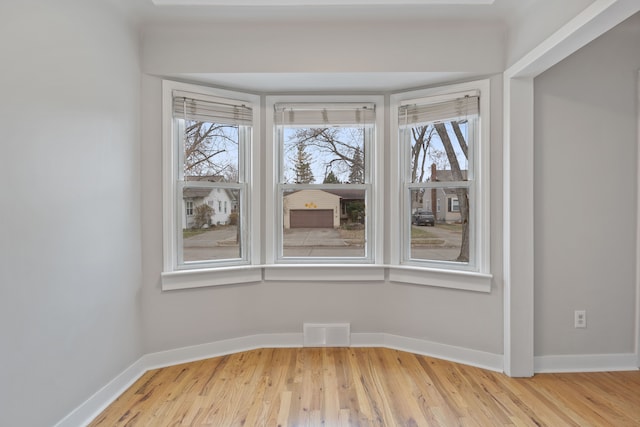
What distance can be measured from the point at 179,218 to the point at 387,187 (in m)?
1.70

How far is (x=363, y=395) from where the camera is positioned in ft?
7.44

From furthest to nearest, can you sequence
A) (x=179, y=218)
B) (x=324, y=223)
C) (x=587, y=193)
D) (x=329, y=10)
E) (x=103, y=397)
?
(x=324, y=223)
(x=179, y=218)
(x=587, y=193)
(x=329, y=10)
(x=103, y=397)

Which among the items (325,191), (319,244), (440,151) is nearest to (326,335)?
(319,244)

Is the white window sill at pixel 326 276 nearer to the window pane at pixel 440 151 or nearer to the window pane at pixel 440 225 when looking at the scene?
the window pane at pixel 440 225

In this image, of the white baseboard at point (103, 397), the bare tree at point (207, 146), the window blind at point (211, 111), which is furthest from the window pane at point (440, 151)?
the white baseboard at point (103, 397)

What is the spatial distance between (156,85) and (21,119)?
1178 mm

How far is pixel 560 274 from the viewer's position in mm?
2592

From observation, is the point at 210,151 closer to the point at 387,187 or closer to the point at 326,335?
the point at 387,187

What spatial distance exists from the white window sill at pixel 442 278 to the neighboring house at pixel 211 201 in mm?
1443

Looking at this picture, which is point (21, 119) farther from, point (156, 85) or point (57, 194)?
point (156, 85)

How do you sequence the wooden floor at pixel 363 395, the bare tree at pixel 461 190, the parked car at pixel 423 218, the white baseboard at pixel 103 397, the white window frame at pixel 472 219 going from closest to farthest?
the white baseboard at pixel 103 397, the wooden floor at pixel 363 395, the white window frame at pixel 472 219, the bare tree at pixel 461 190, the parked car at pixel 423 218

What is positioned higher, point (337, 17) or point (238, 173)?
point (337, 17)

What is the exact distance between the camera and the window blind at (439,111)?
272 centimetres

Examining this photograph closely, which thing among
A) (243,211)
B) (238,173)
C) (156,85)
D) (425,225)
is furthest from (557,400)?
(156,85)
